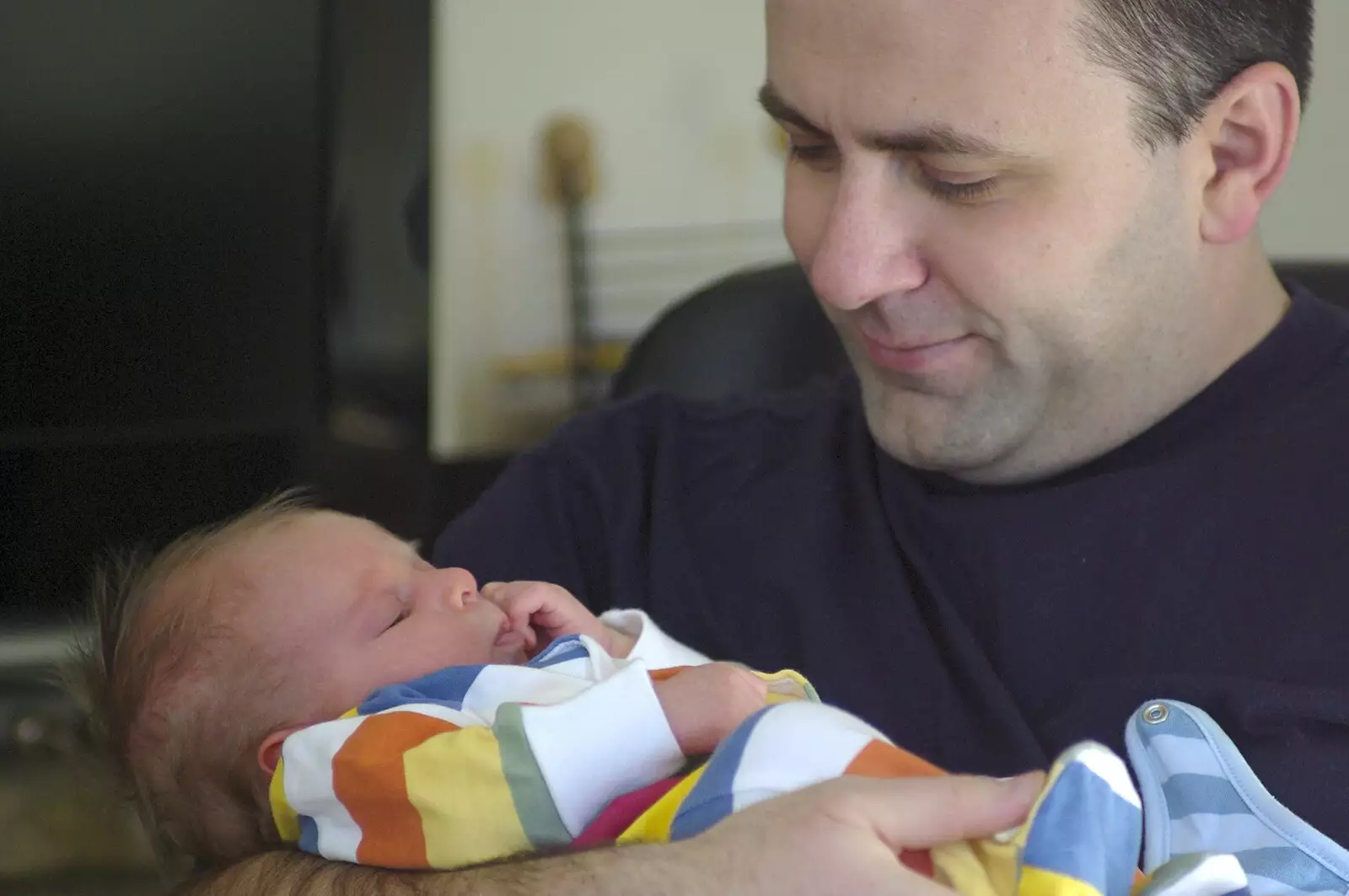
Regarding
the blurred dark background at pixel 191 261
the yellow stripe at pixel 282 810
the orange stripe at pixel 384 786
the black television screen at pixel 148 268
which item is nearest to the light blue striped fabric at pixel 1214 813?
the orange stripe at pixel 384 786

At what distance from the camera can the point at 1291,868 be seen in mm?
899

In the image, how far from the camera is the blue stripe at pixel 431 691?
0.94 m

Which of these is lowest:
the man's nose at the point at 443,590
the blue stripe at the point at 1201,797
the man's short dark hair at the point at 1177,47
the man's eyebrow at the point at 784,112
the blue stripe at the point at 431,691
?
the blue stripe at the point at 1201,797

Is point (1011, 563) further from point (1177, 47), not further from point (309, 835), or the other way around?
point (309, 835)

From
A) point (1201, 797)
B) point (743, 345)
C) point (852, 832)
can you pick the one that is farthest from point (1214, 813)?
point (743, 345)

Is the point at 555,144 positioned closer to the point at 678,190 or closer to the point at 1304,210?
the point at 678,190

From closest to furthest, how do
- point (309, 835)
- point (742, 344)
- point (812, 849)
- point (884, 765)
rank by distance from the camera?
1. point (812, 849)
2. point (884, 765)
3. point (309, 835)
4. point (742, 344)

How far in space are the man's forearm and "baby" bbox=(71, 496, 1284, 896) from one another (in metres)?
0.02

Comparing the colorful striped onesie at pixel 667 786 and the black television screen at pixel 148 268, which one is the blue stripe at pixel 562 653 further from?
the black television screen at pixel 148 268

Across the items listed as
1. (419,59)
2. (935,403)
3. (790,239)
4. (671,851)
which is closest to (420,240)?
(419,59)

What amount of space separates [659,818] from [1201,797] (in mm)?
408

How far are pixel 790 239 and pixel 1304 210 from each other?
2052 mm

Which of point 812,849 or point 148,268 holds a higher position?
point 148,268

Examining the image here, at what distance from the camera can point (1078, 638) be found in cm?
108
